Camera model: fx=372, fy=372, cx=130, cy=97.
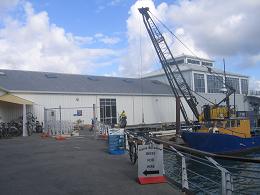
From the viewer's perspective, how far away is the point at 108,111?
4184 cm

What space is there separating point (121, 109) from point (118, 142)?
999 inches

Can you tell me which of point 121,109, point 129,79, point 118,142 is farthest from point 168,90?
point 118,142

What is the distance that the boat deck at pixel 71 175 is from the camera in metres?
9.42

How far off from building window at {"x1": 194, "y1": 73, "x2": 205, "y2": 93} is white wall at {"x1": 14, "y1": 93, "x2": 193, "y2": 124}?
7.08 metres

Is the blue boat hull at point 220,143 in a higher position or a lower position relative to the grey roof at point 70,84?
lower

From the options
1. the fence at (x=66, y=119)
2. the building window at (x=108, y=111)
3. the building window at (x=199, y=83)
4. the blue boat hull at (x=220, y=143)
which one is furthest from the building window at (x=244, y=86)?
the blue boat hull at (x=220, y=143)

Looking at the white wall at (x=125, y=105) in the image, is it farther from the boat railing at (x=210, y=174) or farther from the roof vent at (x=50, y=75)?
the boat railing at (x=210, y=174)

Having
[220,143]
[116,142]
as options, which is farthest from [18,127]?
[220,143]

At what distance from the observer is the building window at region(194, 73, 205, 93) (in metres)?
56.1

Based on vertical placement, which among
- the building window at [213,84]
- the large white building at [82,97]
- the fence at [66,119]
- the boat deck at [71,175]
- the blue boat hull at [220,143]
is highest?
the building window at [213,84]

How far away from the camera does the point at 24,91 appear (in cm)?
3459

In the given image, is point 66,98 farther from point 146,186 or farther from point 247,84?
point 247,84

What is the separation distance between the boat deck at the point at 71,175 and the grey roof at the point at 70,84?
784 inches

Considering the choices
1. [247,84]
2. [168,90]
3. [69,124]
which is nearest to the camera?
[69,124]
